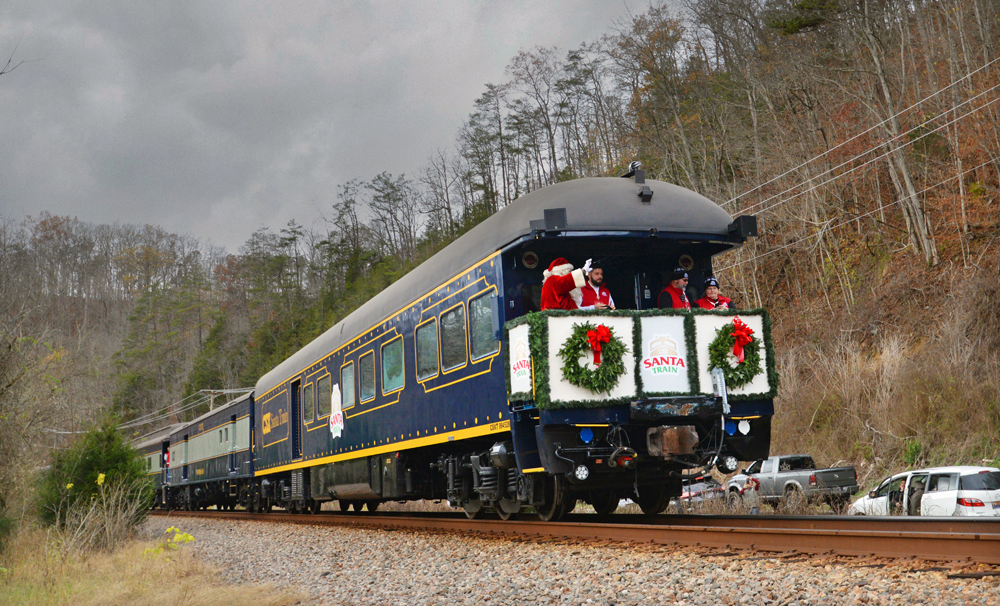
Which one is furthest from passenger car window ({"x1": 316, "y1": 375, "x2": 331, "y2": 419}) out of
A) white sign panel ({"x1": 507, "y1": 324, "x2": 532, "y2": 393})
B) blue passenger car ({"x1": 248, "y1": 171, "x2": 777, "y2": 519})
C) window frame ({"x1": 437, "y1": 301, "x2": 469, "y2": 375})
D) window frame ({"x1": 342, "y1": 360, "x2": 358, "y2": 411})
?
white sign panel ({"x1": 507, "y1": 324, "x2": 532, "y2": 393})

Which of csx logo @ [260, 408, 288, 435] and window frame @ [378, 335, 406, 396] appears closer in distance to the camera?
window frame @ [378, 335, 406, 396]

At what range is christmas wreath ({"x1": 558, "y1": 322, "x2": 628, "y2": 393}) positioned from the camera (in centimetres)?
843

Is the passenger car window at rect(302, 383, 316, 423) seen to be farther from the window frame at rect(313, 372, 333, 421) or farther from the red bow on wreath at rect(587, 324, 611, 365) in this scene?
the red bow on wreath at rect(587, 324, 611, 365)

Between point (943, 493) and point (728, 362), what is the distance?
6644mm

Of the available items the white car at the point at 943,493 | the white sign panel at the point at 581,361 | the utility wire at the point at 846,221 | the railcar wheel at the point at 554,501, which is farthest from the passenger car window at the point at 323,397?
the utility wire at the point at 846,221

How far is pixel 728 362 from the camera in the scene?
29.3 ft

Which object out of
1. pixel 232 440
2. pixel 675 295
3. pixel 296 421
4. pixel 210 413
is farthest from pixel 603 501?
pixel 210 413

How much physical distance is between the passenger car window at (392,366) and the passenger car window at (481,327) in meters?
2.46

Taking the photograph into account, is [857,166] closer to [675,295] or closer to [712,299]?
[712,299]

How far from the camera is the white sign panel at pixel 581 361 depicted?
27.7 feet

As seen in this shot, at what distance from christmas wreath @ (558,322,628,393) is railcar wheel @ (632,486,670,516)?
10.0 feet

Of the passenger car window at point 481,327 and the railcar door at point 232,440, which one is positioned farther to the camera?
the railcar door at point 232,440

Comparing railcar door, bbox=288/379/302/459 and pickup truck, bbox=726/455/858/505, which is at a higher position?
railcar door, bbox=288/379/302/459

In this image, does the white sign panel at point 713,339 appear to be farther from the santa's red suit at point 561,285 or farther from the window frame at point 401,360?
the window frame at point 401,360
